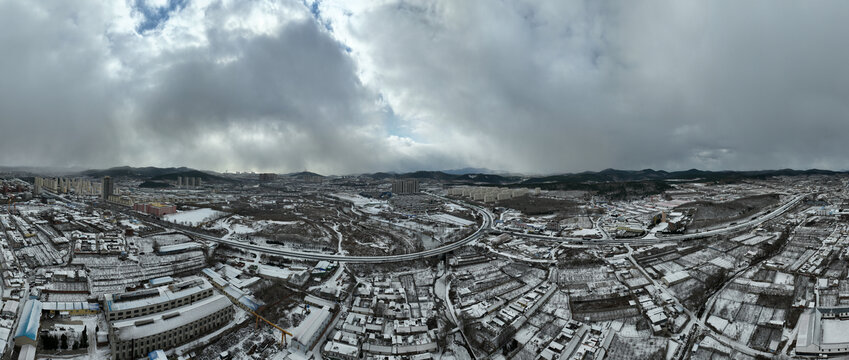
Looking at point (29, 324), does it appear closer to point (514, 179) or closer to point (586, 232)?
point (586, 232)

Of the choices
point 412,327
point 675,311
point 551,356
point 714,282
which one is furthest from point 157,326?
point 714,282

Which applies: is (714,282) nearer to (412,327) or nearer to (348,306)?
(412,327)

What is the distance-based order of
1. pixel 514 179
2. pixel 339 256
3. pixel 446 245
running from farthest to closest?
pixel 514 179 < pixel 446 245 < pixel 339 256

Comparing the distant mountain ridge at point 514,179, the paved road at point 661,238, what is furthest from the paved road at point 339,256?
the distant mountain ridge at point 514,179

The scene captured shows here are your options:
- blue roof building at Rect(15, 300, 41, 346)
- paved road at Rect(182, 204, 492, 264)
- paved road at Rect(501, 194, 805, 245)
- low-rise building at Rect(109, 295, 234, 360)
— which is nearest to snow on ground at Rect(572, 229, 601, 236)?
paved road at Rect(501, 194, 805, 245)

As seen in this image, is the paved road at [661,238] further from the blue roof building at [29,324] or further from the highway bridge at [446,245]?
the blue roof building at [29,324]

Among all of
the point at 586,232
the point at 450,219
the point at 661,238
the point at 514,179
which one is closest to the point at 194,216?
the point at 450,219

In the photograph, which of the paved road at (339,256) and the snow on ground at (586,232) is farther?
the snow on ground at (586,232)

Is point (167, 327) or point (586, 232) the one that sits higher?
point (586, 232)

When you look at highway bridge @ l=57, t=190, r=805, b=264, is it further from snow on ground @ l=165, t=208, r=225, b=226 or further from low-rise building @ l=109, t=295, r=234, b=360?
low-rise building @ l=109, t=295, r=234, b=360
